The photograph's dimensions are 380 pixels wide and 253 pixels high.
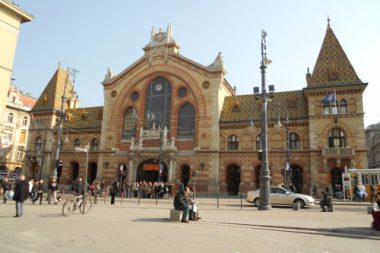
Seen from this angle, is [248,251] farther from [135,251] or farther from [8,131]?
[8,131]

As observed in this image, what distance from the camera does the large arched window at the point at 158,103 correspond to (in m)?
39.0

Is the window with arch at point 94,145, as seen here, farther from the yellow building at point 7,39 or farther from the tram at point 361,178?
the tram at point 361,178

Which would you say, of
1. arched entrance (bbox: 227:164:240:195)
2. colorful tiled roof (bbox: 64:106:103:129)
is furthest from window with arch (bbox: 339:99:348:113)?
colorful tiled roof (bbox: 64:106:103:129)

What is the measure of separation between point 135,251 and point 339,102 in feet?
99.7

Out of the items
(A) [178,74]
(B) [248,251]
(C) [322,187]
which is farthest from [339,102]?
(B) [248,251]

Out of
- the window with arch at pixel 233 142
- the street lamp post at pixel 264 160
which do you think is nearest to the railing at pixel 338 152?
the window with arch at pixel 233 142

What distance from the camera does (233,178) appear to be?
1414 inches

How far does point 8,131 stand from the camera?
198 ft

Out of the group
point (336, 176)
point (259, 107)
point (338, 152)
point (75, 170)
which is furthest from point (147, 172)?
point (338, 152)

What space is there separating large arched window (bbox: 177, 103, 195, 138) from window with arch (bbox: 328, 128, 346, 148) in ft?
50.7

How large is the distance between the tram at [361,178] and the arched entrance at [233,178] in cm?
1169

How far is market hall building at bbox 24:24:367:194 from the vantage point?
1230 inches

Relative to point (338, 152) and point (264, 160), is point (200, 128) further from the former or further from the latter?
point (264, 160)

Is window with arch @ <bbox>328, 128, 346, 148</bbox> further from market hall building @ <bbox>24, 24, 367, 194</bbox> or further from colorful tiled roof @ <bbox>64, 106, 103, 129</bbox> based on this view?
colorful tiled roof @ <bbox>64, 106, 103, 129</bbox>
